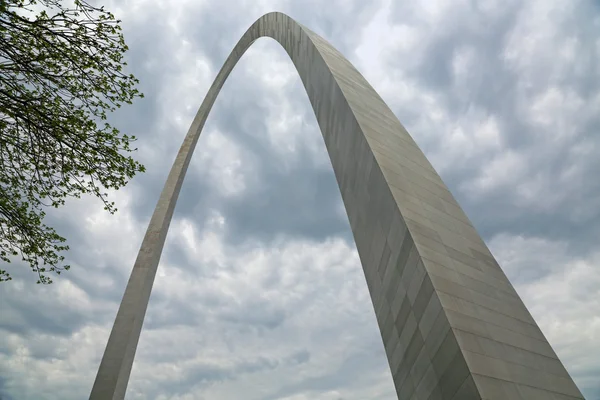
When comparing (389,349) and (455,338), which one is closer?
(455,338)

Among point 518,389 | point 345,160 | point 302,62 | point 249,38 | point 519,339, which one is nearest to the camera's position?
point 518,389

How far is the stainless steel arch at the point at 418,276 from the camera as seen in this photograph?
6.05 m

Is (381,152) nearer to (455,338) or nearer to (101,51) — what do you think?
(455,338)

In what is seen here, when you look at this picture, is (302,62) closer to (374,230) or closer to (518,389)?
(374,230)

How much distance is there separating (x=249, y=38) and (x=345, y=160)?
23.3 meters

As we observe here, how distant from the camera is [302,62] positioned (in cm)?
1659

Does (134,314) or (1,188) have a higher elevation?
(134,314)

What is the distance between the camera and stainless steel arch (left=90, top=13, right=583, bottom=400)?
6.05m

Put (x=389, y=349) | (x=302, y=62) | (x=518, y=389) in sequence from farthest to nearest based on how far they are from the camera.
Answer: (x=302, y=62)
(x=389, y=349)
(x=518, y=389)

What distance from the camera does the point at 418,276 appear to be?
7.09 m

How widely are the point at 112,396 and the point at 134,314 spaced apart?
3775 mm

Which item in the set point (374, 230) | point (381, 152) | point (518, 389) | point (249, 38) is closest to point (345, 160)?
point (381, 152)

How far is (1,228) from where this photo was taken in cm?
771

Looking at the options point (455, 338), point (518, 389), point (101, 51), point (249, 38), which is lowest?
point (518, 389)
